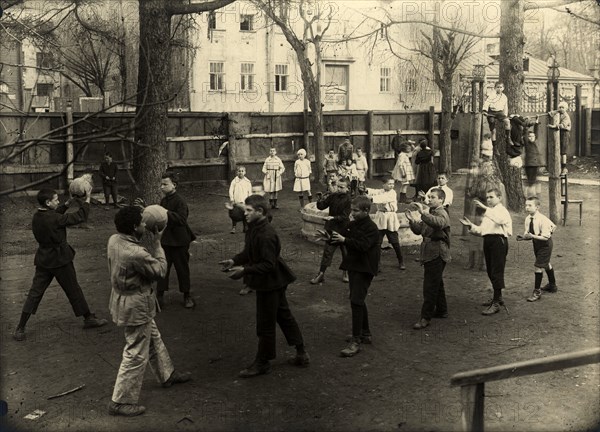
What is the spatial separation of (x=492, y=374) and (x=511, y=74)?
14.0m

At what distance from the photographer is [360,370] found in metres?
7.56

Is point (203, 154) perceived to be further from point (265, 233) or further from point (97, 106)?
point (265, 233)

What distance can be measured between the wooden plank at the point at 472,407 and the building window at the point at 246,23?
3432cm

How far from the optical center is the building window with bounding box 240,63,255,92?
1470 inches

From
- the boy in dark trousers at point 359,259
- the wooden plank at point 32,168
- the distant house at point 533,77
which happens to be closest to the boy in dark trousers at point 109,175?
the wooden plank at point 32,168

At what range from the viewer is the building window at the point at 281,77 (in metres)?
37.8

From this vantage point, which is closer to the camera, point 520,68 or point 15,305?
point 15,305

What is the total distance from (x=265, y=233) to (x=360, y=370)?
68.9 inches

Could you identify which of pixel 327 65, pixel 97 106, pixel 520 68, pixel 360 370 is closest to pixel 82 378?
pixel 360 370

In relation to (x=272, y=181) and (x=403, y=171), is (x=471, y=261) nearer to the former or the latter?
(x=272, y=181)

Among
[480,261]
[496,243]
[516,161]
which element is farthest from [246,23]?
[496,243]

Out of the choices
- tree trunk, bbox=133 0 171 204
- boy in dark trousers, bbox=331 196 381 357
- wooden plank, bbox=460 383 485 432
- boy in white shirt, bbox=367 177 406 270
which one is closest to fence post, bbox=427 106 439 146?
boy in white shirt, bbox=367 177 406 270

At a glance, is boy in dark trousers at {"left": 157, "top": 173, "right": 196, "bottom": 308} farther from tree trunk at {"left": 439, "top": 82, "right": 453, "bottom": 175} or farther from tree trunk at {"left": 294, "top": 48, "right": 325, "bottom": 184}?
tree trunk at {"left": 439, "top": 82, "right": 453, "bottom": 175}

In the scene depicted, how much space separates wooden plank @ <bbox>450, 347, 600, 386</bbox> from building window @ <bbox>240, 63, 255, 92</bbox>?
34.0 m
